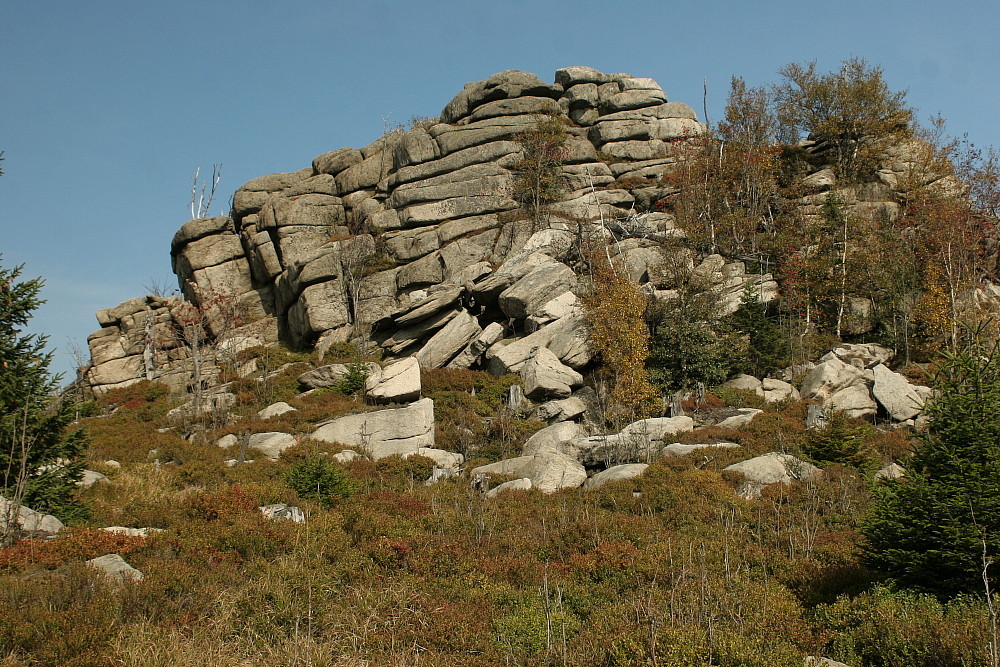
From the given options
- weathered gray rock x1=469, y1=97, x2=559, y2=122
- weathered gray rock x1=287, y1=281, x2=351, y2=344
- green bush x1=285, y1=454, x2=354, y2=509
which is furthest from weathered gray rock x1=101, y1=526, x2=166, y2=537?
weathered gray rock x1=469, y1=97, x2=559, y2=122

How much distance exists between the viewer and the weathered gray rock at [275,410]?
2506 centimetres

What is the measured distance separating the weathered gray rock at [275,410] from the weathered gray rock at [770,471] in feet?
52.6

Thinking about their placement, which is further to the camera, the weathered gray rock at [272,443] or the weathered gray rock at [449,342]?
the weathered gray rock at [449,342]

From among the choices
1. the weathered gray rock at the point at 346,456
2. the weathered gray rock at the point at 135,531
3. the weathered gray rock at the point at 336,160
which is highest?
the weathered gray rock at the point at 336,160

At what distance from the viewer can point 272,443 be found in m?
21.6

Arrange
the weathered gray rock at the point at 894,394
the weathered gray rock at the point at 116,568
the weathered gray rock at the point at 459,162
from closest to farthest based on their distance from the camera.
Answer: the weathered gray rock at the point at 116,568, the weathered gray rock at the point at 894,394, the weathered gray rock at the point at 459,162

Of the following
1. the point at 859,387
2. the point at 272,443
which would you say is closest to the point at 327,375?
the point at 272,443

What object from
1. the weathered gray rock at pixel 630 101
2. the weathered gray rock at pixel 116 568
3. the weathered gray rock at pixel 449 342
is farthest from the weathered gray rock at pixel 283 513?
the weathered gray rock at pixel 630 101

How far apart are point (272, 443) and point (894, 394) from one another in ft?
67.0

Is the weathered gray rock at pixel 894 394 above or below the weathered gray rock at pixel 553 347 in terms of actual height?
below

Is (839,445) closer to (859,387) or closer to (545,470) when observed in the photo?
(859,387)

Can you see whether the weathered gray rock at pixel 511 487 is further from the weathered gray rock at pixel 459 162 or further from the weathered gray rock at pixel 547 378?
the weathered gray rock at pixel 459 162

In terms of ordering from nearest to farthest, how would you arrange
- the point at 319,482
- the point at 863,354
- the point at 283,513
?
the point at 283,513, the point at 319,482, the point at 863,354

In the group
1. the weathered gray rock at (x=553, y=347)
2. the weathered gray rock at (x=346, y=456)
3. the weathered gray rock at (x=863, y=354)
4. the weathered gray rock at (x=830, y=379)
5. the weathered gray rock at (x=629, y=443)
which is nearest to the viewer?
the weathered gray rock at (x=629, y=443)
